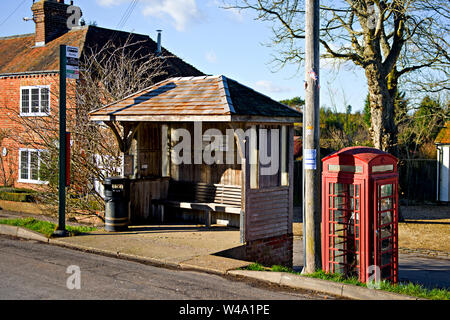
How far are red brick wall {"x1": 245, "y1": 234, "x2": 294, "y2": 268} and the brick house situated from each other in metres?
14.6

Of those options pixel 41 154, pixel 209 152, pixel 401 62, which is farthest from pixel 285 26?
pixel 41 154

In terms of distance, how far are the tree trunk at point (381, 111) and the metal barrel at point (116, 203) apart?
11.3m

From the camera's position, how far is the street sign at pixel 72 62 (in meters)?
11.0

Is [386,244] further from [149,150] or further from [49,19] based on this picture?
[49,19]

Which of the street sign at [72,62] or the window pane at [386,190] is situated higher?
the street sign at [72,62]

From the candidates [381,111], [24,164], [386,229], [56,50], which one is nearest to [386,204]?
[386,229]

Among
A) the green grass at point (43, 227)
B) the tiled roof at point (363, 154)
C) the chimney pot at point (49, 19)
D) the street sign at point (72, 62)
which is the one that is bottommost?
the green grass at point (43, 227)

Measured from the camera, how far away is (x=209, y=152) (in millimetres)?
13188

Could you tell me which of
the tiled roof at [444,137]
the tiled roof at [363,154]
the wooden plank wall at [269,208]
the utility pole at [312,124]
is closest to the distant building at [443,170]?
the tiled roof at [444,137]

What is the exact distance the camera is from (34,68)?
24.1 meters

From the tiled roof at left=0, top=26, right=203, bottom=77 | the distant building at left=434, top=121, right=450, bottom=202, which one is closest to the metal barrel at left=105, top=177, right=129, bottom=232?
the tiled roof at left=0, top=26, right=203, bottom=77

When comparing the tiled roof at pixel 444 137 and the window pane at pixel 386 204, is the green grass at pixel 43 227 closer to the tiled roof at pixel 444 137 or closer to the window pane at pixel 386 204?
the window pane at pixel 386 204

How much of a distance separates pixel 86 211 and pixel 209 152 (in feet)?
14.7

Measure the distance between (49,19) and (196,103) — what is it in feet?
57.4
